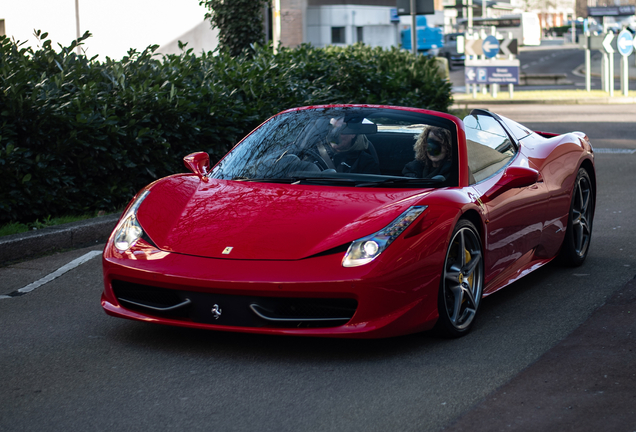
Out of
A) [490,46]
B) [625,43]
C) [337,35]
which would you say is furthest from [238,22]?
[337,35]

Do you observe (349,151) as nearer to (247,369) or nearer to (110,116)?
(247,369)

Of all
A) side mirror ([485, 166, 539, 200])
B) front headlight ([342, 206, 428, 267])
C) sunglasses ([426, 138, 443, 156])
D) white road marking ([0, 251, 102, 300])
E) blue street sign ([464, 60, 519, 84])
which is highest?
blue street sign ([464, 60, 519, 84])

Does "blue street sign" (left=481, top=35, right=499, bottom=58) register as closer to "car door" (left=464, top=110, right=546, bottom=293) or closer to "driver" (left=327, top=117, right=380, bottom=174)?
"car door" (left=464, top=110, right=546, bottom=293)

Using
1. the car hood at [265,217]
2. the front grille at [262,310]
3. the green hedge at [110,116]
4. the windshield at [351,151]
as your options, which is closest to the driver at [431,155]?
the windshield at [351,151]

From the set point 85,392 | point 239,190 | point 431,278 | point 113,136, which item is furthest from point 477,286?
point 113,136

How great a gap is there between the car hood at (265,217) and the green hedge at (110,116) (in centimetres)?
300

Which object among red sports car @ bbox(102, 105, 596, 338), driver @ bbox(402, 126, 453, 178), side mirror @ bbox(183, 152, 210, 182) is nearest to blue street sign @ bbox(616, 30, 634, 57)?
red sports car @ bbox(102, 105, 596, 338)

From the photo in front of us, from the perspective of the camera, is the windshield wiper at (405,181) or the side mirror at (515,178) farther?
the side mirror at (515,178)

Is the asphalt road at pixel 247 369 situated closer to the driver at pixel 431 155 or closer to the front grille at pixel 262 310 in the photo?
the front grille at pixel 262 310

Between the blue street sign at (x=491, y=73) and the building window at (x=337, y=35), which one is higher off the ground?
the building window at (x=337, y=35)

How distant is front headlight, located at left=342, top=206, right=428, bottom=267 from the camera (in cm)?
442

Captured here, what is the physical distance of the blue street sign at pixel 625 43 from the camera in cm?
2702

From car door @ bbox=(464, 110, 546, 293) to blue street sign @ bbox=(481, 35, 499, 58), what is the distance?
2285cm

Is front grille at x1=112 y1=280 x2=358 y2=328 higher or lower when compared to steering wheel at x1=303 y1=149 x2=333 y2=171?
lower
